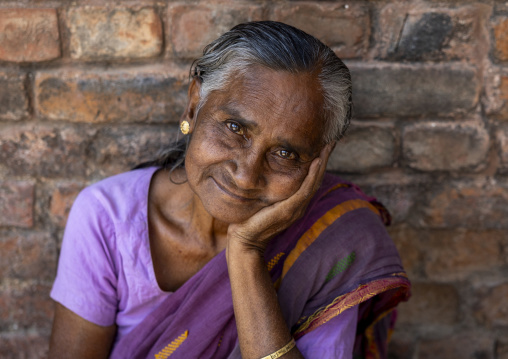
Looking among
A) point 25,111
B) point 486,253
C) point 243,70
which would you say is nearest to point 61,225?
Answer: point 25,111

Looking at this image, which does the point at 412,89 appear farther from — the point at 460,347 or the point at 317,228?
the point at 460,347

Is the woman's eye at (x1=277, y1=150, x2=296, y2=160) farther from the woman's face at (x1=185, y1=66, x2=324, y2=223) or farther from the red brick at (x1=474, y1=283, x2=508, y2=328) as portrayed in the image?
the red brick at (x1=474, y1=283, x2=508, y2=328)

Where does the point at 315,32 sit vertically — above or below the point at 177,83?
above

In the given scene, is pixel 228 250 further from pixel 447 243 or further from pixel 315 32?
pixel 447 243

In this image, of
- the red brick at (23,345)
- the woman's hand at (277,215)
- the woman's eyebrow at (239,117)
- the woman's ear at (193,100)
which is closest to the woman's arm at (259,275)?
the woman's hand at (277,215)

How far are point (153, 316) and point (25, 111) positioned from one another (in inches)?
37.0

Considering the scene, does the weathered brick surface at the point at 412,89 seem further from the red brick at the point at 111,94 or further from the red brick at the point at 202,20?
the red brick at the point at 111,94

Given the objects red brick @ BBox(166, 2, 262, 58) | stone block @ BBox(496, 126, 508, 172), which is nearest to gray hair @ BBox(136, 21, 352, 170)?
red brick @ BBox(166, 2, 262, 58)

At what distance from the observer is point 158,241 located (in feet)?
6.15

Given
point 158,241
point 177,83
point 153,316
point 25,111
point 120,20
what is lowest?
point 153,316

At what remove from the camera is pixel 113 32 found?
199 centimetres

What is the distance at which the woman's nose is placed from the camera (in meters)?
1.55

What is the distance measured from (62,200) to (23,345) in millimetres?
701

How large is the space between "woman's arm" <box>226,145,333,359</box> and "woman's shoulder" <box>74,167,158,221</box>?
14.9 inches
